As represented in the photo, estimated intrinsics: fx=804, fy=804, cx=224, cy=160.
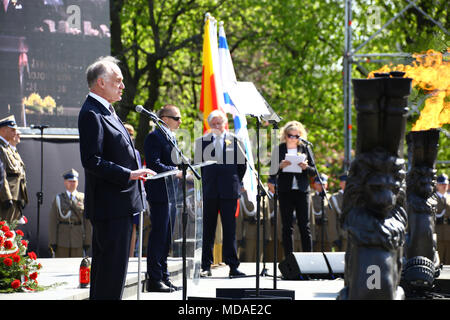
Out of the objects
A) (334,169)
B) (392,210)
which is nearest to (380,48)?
(334,169)

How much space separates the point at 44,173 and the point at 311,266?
6.41 metres

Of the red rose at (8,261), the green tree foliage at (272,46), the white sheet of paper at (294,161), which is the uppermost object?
the green tree foliage at (272,46)

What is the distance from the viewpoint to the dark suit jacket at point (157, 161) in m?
Answer: 8.53

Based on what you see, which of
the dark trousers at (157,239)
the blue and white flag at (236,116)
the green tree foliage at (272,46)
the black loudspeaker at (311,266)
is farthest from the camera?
the green tree foliage at (272,46)

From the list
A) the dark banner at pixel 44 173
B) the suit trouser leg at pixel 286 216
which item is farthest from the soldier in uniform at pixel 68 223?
the suit trouser leg at pixel 286 216

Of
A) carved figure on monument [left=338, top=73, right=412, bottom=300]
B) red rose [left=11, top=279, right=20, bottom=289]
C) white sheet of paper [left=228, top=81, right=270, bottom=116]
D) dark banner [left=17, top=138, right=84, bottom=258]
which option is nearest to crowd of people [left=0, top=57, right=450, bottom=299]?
dark banner [left=17, top=138, right=84, bottom=258]

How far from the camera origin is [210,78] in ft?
40.5

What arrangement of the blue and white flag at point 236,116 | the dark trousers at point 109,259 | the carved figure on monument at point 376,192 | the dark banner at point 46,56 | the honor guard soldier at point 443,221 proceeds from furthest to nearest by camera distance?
the honor guard soldier at point 443,221 → the dark banner at point 46,56 → the blue and white flag at point 236,116 → the dark trousers at point 109,259 → the carved figure on monument at point 376,192

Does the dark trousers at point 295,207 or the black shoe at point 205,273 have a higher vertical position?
the dark trousers at point 295,207

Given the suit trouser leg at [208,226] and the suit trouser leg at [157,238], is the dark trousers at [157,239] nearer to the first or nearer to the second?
the suit trouser leg at [157,238]

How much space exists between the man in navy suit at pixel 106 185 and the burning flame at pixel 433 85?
2.85 metres

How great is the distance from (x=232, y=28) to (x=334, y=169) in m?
5.39

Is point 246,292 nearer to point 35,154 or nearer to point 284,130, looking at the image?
point 284,130

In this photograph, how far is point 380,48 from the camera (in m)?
24.5
